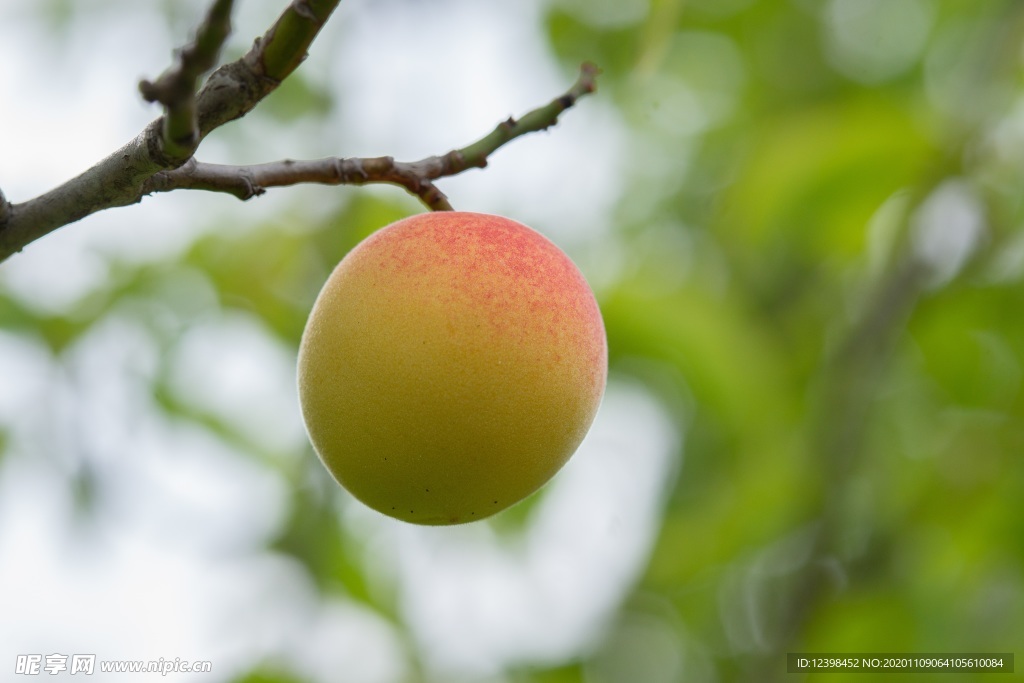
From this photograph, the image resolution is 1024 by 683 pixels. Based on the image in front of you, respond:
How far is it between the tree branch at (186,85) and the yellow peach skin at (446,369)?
1.40 feet

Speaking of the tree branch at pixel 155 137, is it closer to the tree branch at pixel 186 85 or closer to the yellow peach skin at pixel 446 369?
the tree branch at pixel 186 85

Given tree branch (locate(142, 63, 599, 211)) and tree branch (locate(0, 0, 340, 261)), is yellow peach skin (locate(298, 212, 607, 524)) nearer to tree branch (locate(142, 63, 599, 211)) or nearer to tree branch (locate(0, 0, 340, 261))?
tree branch (locate(142, 63, 599, 211))

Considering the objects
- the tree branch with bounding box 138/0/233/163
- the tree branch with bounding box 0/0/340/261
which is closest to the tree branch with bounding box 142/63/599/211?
the tree branch with bounding box 0/0/340/261

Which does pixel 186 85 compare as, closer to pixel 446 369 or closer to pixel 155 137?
pixel 155 137

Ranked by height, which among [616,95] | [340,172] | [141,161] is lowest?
[141,161]

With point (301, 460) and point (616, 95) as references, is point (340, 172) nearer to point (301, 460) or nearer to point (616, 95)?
point (301, 460)

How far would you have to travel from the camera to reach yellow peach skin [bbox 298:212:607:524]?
1.52 metres

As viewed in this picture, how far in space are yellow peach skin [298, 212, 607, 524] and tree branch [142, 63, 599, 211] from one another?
0.32ft

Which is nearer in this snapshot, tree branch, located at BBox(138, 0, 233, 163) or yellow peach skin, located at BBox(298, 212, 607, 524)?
tree branch, located at BBox(138, 0, 233, 163)

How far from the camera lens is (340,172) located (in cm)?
161

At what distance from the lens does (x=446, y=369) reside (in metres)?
1.51

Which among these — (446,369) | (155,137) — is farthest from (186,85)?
(446,369)

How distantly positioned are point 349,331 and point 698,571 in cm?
269

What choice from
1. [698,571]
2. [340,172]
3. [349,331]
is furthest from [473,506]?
[698,571]
